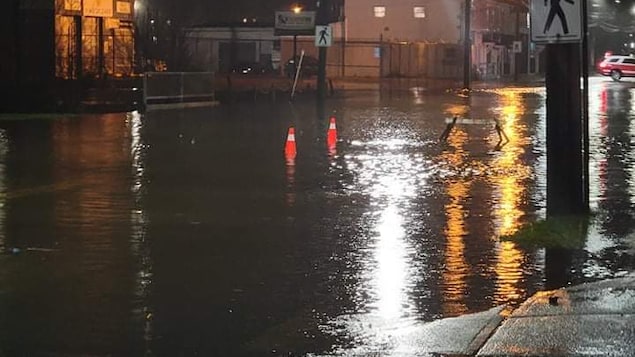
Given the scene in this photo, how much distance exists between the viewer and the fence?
3362 cm

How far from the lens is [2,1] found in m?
33.9

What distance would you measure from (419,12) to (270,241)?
225 feet

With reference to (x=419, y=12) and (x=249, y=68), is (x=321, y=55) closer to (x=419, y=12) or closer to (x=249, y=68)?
(x=249, y=68)

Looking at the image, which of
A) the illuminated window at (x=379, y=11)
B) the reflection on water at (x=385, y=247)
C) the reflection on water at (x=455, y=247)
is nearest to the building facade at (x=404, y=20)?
the illuminated window at (x=379, y=11)

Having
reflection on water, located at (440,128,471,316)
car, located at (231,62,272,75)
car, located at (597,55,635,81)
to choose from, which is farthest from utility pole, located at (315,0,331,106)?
car, located at (597,55,635,81)

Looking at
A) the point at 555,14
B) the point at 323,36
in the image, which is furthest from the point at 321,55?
the point at 555,14

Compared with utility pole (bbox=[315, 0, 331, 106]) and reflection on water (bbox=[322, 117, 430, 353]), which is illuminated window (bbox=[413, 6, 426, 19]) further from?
reflection on water (bbox=[322, 117, 430, 353])

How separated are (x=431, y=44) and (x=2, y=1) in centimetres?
4473

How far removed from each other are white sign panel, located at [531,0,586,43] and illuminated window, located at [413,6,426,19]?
67989 millimetres

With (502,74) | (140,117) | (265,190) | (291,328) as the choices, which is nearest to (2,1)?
(140,117)

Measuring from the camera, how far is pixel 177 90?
115ft

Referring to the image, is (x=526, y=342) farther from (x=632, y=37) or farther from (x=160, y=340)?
(x=632, y=37)

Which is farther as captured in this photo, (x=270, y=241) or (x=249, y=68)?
(x=249, y=68)

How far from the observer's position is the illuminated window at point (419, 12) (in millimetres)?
77875
